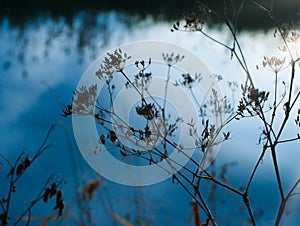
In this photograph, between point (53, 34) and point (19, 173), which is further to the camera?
point (53, 34)

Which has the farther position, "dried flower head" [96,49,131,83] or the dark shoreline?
the dark shoreline

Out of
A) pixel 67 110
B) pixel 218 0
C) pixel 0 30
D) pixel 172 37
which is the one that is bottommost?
pixel 67 110

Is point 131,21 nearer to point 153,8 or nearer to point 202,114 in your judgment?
point 153,8

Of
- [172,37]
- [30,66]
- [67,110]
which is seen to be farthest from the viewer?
[172,37]

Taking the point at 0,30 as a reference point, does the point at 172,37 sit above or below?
below

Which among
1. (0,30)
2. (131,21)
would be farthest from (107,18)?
(0,30)

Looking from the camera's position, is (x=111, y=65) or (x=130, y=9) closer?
(x=111, y=65)

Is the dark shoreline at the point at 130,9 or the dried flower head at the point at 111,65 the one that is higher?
the dark shoreline at the point at 130,9

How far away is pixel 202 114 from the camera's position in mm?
1884

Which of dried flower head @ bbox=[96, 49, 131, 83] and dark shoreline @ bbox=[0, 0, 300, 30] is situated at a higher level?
dark shoreline @ bbox=[0, 0, 300, 30]

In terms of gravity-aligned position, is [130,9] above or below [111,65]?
above

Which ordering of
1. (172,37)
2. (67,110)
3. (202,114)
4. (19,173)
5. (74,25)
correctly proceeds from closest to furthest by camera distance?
(19,173) → (67,110) → (202,114) → (172,37) → (74,25)

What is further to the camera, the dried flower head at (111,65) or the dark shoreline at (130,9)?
the dark shoreline at (130,9)

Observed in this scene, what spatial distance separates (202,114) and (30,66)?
213 inches
